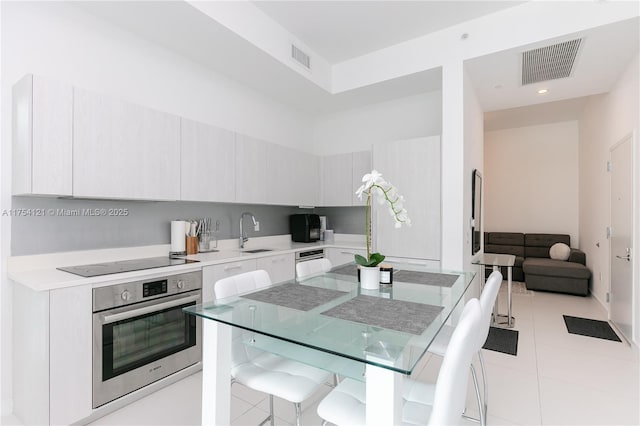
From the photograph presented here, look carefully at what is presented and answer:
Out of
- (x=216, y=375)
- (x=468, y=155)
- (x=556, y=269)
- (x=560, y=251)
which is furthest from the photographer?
(x=560, y=251)

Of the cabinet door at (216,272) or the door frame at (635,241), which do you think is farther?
the door frame at (635,241)

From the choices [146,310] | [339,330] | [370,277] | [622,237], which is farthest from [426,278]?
[622,237]

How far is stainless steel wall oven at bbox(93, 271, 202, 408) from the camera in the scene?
1929 mm

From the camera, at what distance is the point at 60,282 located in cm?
176

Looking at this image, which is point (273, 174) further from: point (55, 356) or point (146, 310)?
point (55, 356)

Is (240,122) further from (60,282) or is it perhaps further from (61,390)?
(61,390)

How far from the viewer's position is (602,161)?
4312 millimetres

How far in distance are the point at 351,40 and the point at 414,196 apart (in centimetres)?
182

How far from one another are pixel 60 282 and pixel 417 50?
3.66 metres

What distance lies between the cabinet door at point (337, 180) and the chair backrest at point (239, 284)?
2340 millimetres

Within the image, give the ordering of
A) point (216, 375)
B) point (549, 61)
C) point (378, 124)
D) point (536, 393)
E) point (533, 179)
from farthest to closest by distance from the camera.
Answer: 1. point (533, 179)
2. point (378, 124)
3. point (549, 61)
4. point (536, 393)
5. point (216, 375)

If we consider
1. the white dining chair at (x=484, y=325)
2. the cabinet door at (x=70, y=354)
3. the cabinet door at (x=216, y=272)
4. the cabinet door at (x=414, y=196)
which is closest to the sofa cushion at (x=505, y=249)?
the cabinet door at (x=414, y=196)

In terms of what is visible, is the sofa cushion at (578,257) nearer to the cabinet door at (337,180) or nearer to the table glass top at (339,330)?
the cabinet door at (337,180)

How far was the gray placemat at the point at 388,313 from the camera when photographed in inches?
50.4
